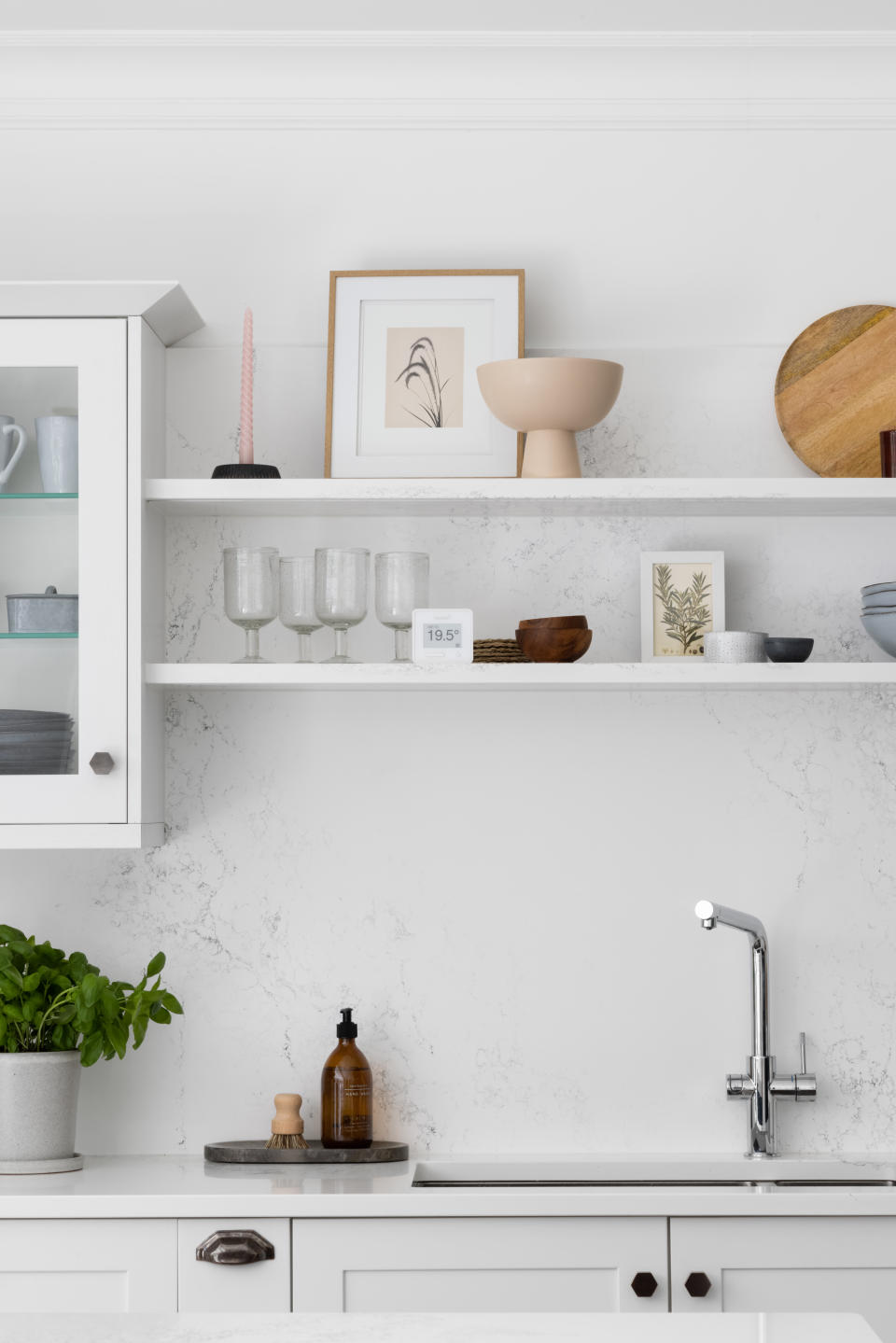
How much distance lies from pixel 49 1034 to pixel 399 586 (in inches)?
34.3

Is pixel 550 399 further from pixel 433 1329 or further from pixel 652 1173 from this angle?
pixel 433 1329

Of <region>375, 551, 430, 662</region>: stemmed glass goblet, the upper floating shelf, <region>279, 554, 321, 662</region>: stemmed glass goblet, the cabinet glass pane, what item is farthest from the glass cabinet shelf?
<region>375, 551, 430, 662</region>: stemmed glass goblet

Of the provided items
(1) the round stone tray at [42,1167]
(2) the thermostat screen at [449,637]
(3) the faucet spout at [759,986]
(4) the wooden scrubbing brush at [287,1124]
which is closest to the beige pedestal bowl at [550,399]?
(2) the thermostat screen at [449,637]

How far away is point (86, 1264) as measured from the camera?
75.1 inches

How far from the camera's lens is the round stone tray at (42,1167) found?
204 cm

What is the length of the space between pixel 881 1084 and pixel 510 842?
0.72 meters

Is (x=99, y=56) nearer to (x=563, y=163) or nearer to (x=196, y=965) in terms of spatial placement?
(x=563, y=163)

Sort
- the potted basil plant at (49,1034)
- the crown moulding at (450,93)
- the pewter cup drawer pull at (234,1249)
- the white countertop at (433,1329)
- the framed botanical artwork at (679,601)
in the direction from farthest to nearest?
the crown moulding at (450,93) → the framed botanical artwork at (679,601) → the potted basil plant at (49,1034) → the pewter cup drawer pull at (234,1249) → the white countertop at (433,1329)

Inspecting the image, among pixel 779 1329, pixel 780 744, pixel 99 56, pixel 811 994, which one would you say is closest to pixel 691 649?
pixel 780 744

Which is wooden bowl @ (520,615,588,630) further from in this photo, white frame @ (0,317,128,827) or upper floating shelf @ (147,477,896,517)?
white frame @ (0,317,128,827)

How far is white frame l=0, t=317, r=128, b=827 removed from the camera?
2057 mm

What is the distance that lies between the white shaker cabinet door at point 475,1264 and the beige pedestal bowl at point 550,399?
1.13m

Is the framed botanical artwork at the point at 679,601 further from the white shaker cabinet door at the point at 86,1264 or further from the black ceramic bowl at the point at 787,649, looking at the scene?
the white shaker cabinet door at the point at 86,1264

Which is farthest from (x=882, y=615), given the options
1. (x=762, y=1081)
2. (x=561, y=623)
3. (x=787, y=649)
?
(x=762, y=1081)
